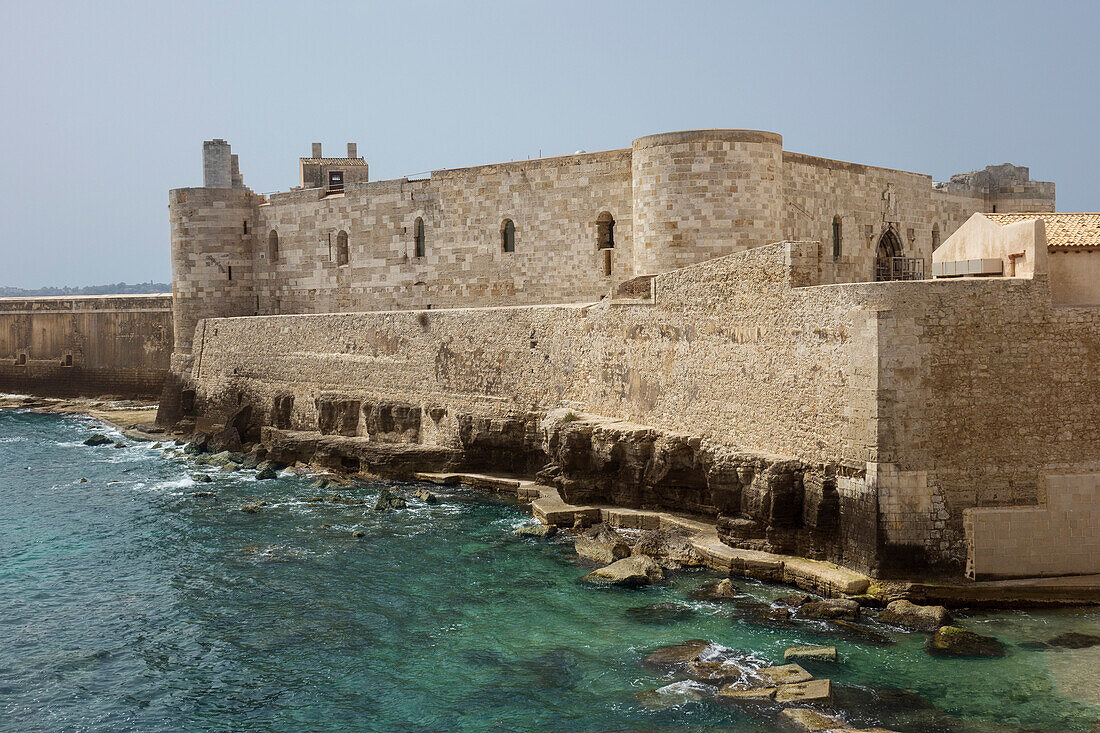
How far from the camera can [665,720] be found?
10117 millimetres

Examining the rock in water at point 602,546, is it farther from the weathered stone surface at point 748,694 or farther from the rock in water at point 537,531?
the weathered stone surface at point 748,694

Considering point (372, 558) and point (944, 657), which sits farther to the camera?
point (372, 558)

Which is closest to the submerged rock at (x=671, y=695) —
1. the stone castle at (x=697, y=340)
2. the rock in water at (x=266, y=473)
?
the stone castle at (x=697, y=340)

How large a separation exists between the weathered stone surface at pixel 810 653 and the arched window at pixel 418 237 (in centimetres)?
1796

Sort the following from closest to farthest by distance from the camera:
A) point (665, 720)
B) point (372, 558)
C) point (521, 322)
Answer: point (665, 720) < point (372, 558) < point (521, 322)

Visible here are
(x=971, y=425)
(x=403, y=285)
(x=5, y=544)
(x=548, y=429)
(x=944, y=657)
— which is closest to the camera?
(x=944, y=657)

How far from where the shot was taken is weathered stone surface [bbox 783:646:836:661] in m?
11.3

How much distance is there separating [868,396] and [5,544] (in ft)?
48.5

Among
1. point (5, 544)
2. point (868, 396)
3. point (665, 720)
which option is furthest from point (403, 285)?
point (665, 720)

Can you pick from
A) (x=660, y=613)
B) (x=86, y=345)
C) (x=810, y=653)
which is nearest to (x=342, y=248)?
(x=86, y=345)

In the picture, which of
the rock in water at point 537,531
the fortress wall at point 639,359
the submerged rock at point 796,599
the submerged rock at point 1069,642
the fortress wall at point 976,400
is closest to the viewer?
the submerged rock at point 1069,642

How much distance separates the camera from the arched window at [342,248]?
29117mm

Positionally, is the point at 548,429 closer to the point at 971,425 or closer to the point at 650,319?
the point at 650,319

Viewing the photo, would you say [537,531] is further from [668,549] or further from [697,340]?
[697,340]
